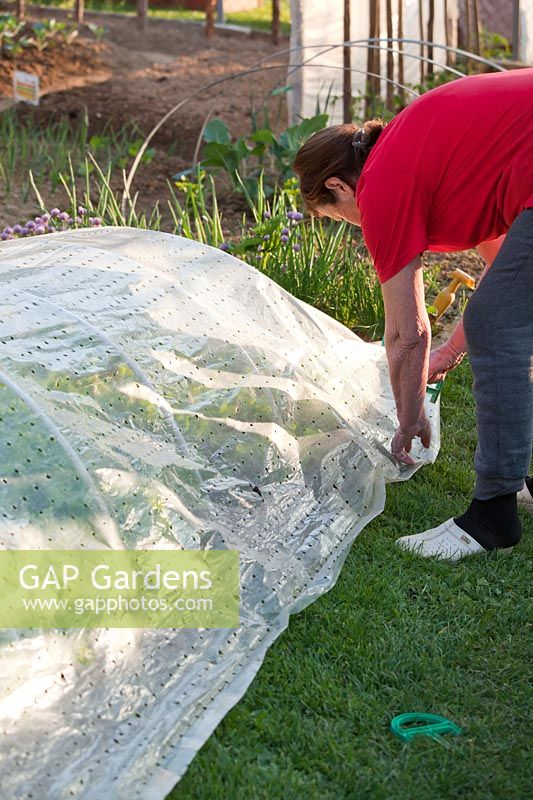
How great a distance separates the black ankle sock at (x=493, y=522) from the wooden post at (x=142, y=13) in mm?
8966

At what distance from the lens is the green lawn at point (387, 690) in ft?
6.21

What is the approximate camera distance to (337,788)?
1873 millimetres

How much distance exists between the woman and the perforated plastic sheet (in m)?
0.42

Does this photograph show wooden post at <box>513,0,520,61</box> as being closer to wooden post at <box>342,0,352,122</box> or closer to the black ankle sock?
wooden post at <box>342,0,352,122</box>

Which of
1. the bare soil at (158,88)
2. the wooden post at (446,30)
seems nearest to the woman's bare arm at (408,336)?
the bare soil at (158,88)

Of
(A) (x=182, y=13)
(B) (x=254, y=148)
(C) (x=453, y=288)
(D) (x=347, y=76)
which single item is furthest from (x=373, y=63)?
(A) (x=182, y=13)

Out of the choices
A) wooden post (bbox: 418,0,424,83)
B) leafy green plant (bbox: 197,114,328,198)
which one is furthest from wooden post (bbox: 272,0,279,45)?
leafy green plant (bbox: 197,114,328,198)

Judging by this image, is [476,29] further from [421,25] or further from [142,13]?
[142,13]

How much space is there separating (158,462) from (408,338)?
0.71 meters

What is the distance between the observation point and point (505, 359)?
243cm

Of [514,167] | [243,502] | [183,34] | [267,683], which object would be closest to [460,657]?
[267,683]

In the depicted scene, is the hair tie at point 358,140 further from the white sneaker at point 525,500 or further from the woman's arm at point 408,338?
the white sneaker at point 525,500

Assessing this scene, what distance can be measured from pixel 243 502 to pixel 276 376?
42 centimetres

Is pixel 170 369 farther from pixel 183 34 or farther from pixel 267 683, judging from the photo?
pixel 183 34
